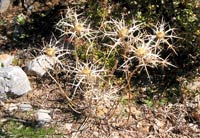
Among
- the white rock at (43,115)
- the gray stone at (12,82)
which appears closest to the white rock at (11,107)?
the gray stone at (12,82)

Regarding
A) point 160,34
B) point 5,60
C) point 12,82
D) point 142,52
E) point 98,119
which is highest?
point 160,34

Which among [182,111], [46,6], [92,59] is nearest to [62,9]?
[46,6]

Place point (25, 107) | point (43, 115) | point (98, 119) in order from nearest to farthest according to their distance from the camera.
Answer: point (98, 119) < point (43, 115) < point (25, 107)

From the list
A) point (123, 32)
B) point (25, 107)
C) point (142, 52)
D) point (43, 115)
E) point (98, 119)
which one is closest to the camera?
point (142, 52)

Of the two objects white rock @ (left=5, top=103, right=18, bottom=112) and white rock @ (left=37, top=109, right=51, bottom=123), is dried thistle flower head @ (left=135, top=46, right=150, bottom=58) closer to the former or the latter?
white rock @ (left=37, top=109, right=51, bottom=123)

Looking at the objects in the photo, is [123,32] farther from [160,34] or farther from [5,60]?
[5,60]

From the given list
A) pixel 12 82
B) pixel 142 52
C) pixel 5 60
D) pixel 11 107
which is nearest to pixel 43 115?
pixel 11 107

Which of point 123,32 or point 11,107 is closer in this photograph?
point 123,32
